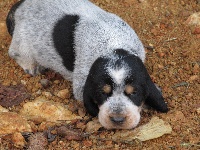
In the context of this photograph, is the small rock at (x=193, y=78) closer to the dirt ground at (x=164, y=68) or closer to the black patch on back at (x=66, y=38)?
the dirt ground at (x=164, y=68)

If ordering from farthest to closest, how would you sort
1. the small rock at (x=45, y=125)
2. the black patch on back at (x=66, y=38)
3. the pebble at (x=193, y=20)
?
the pebble at (x=193, y=20) → the black patch on back at (x=66, y=38) → the small rock at (x=45, y=125)

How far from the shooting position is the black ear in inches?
239

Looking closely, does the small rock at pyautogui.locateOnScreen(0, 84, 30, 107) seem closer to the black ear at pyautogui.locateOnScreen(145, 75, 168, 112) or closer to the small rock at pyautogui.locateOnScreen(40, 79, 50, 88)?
the small rock at pyautogui.locateOnScreen(40, 79, 50, 88)

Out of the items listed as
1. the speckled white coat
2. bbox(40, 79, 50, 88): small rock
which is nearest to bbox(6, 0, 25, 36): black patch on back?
the speckled white coat

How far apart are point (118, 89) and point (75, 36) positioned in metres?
1.45

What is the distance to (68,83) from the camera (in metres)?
7.24

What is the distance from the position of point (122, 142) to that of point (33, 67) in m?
2.50

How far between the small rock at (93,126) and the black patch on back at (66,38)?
117cm

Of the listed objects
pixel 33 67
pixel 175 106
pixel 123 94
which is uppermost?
pixel 123 94

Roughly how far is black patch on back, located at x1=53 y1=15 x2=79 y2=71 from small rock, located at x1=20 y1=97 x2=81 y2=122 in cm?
84

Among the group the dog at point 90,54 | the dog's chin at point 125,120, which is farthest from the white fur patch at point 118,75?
the dog's chin at point 125,120

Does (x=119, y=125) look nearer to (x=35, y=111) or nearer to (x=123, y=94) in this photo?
(x=123, y=94)

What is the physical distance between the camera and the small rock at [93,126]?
19.6 feet

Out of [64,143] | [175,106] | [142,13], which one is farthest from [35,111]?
[142,13]
